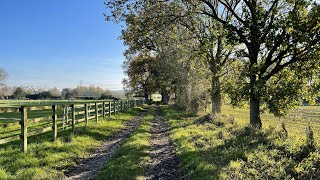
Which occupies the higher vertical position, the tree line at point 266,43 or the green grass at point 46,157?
the tree line at point 266,43

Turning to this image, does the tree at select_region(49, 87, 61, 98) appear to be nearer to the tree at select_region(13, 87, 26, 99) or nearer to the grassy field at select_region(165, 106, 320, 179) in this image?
the tree at select_region(13, 87, 26, 99)

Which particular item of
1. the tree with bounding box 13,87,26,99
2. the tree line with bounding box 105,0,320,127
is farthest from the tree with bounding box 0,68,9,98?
the tree line with bounding box 105,0,320,127

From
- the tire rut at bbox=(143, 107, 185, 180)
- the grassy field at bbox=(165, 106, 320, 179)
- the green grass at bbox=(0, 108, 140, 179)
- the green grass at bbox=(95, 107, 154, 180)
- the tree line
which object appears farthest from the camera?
the tree line

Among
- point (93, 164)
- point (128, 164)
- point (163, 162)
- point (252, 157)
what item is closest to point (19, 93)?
point (93, 164)

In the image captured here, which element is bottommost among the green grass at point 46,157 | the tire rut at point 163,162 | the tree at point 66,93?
the tire rut at point 163,162

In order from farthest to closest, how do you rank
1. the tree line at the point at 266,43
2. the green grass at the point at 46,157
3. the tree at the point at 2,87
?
the tree at the point at 2,87
the tree line at the point at 266,43
the green grass at the point at 46,157

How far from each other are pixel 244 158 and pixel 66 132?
818 centimetres

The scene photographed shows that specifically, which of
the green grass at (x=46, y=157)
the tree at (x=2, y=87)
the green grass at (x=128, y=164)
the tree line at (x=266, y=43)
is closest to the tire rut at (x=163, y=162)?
the green grass at (x=128, y=164)


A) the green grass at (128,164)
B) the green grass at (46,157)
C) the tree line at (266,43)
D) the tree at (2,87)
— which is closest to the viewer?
the green grass at (46,157)

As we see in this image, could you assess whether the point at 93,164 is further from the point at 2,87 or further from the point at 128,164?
the point at 2,87

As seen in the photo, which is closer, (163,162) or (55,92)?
(163,162)

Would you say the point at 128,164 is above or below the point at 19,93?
below

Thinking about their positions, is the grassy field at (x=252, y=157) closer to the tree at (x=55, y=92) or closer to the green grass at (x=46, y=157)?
the green grass at (x=46, y=157)

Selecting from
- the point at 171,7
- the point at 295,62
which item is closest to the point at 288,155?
the point at 295,62
